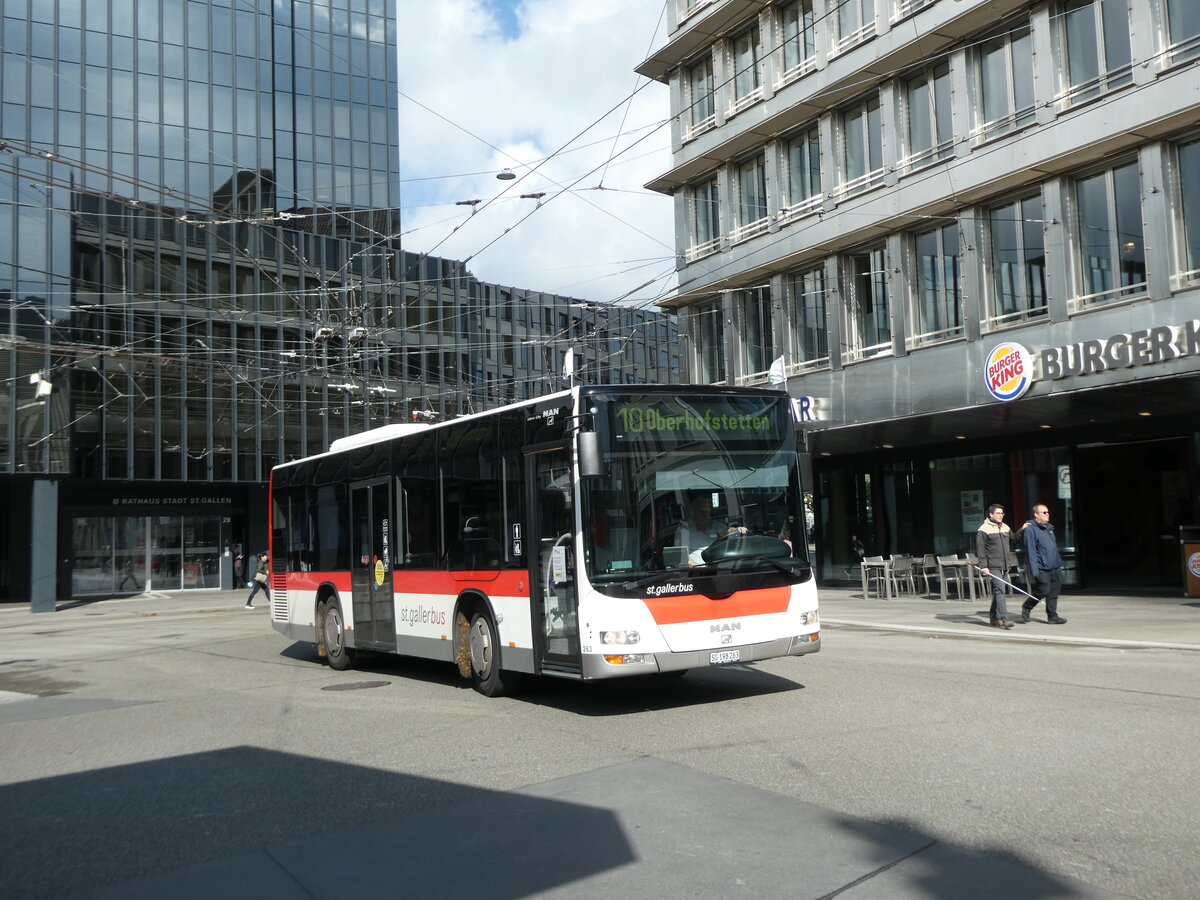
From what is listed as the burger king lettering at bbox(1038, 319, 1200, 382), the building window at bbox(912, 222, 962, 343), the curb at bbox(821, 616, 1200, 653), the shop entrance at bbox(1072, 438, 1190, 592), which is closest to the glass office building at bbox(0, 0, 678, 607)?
the building window at bbox(912, 222, 962, 343)

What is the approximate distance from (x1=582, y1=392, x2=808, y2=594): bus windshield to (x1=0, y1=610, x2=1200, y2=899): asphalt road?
1272mm

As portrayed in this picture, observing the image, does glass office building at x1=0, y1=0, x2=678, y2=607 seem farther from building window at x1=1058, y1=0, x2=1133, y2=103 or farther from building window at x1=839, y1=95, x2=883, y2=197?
building window at x1=1058, y1=0, x2=1133, y2=103

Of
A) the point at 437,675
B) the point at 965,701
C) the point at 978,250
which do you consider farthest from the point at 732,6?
the point at 965,701

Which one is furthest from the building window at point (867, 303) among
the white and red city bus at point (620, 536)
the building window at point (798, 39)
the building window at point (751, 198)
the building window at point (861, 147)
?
the white and red city bus at point (620, 536)

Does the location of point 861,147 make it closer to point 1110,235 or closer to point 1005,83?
point 1005,83

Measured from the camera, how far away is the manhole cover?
12655 mm

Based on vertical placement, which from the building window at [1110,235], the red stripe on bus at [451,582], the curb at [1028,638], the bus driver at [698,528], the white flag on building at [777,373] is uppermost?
the building window at [1110,235]

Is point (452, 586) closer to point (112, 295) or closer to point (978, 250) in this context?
point (978, 250)

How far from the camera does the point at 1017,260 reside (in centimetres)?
2227

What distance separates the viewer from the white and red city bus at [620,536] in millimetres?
9562

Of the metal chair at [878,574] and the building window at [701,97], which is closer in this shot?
the metal chair at [878,574]

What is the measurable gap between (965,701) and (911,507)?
17339 mm

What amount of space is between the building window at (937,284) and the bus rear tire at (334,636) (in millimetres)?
14390

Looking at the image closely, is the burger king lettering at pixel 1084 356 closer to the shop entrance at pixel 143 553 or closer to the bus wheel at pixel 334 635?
the bus wheel at pixel 334 635
